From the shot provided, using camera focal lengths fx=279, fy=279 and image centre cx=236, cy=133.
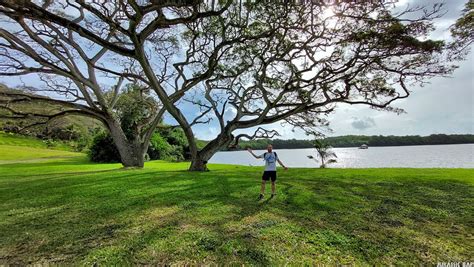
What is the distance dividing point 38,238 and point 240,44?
1377 cm

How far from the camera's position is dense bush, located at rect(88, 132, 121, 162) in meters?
30.8

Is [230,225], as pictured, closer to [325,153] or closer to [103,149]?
[325,153]

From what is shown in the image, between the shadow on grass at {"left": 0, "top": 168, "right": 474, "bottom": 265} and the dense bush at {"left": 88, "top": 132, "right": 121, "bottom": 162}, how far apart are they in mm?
20796

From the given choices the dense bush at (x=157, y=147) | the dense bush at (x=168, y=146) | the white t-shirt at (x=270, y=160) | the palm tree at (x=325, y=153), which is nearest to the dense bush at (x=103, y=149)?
the dense bush at (x=157, y=147)

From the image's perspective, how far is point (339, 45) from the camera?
1526cm

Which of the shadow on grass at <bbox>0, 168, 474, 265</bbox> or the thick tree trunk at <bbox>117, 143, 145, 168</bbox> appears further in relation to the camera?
the thick tree trunk at <bbox>117, 143, 145, 168</bbox>

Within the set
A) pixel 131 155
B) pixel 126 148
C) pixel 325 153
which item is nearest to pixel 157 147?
pixel 131 155

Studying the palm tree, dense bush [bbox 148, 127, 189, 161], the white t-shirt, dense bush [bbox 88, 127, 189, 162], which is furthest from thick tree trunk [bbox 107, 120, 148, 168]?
the palm tree

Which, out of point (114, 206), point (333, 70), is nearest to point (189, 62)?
point (333, 70)

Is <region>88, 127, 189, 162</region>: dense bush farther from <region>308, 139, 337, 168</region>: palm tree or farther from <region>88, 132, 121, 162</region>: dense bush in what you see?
<region>308, 139, 337, 168</region>: palm tree

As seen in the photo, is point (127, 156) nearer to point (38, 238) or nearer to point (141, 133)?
point (141, 133)

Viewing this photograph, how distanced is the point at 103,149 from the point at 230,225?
28696 mm

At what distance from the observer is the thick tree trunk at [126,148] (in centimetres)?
1888

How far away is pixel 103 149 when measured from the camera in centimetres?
3095
